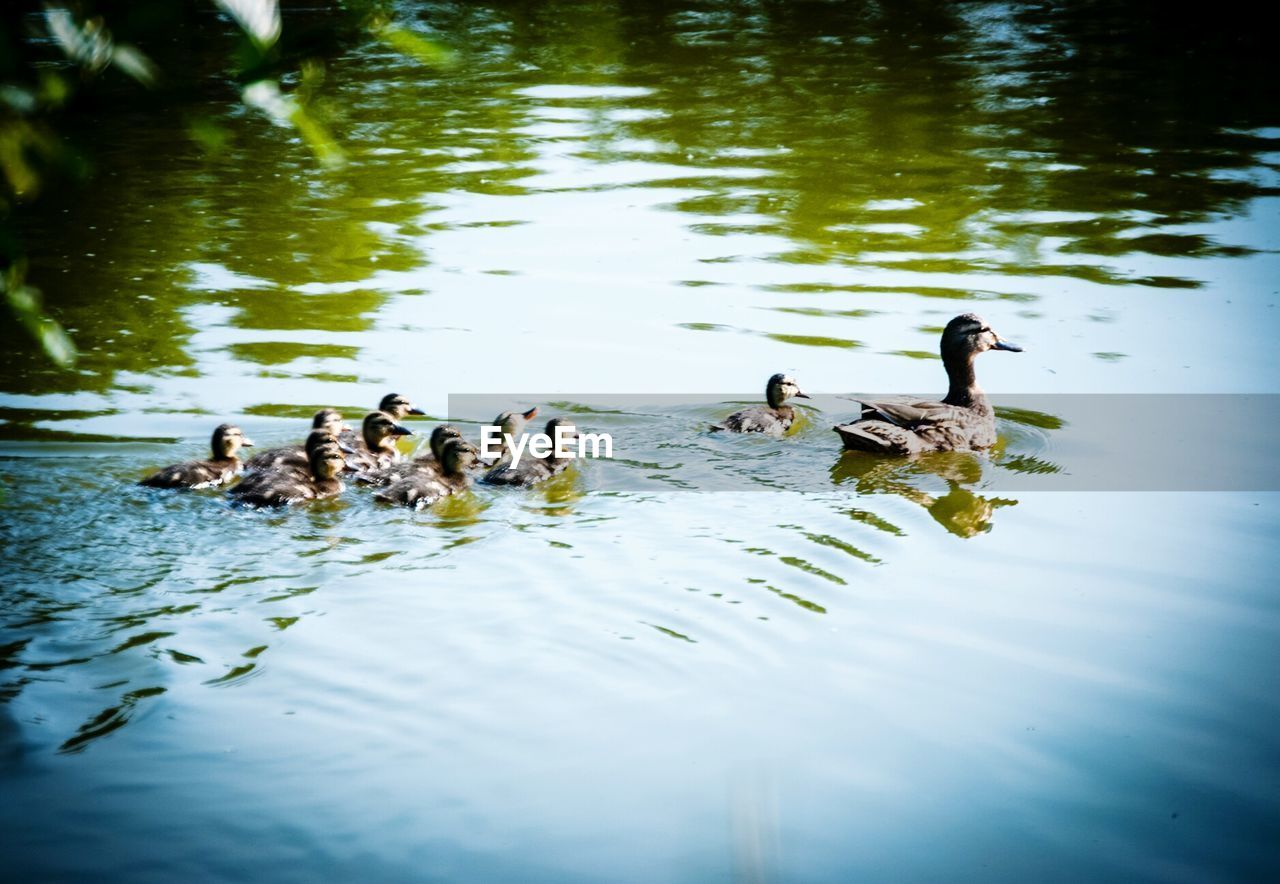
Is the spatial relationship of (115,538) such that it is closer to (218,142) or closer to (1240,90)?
(218,142)

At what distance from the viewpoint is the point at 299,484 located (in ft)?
18.5

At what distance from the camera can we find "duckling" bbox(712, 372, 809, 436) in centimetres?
651

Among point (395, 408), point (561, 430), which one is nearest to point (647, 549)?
point (561, 430)

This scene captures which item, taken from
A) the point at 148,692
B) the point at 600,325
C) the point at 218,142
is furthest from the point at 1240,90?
the point at 218,142

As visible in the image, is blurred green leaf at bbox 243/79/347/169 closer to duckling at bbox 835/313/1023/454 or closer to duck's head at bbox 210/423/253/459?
duck's head at bbox 210/423/253/459

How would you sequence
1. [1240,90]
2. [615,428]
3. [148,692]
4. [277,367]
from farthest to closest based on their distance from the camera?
[1240,90], [277,367], [615,428], [148,692]

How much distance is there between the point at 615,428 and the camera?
6.61 meters

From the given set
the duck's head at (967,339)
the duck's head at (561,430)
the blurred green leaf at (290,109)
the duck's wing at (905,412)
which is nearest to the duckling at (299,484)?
the duck's head at (561,430)

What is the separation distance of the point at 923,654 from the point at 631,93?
10.1 meters

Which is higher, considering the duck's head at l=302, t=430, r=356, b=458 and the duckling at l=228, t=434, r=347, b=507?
the duck's head at l=302, t=430, r=356, b=458

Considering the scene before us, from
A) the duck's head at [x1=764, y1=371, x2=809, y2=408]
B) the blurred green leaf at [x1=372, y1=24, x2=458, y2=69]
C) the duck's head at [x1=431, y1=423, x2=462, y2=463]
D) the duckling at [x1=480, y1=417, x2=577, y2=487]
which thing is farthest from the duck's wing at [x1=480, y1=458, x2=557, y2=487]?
the blurred green leaf at [x1=372, y1=24, x2=458, y2=69]

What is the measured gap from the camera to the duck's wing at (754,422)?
256 inches

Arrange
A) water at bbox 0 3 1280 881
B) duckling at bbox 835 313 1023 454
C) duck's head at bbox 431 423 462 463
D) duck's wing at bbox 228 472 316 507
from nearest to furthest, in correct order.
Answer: water at bbox 0 3 1280 881 < duck's wing at bbox 228 472 316 507 < duck's head at bbox 431 423 462 463 < duckling at bbox 835 313 1023 454

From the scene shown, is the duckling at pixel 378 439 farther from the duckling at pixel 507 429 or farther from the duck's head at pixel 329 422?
the duckling at pixel 507 429
